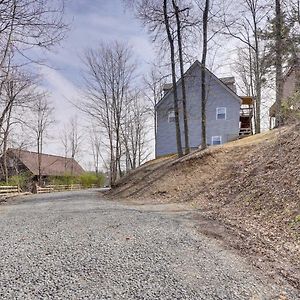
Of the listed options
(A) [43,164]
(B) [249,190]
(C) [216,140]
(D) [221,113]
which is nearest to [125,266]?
(B) [249,190]

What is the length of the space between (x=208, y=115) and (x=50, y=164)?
83.4 ft

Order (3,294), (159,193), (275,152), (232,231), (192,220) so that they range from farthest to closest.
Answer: (159,193) → (275,152) → (192,220) → (232,231) → (3,294)

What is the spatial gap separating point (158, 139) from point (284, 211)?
20.3 meters

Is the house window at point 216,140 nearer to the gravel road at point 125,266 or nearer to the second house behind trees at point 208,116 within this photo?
the second house behind trees at point 208,116

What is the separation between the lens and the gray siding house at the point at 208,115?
2420 centimetres

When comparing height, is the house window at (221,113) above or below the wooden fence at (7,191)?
above

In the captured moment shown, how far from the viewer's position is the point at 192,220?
653cm

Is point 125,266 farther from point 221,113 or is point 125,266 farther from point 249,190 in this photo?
point 221,113

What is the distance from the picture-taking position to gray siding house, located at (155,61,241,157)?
2420 centimetres

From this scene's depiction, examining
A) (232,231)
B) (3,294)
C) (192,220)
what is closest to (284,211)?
(232,231)

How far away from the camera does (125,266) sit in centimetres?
376

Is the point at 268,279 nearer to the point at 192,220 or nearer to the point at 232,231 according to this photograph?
the point at 232,231

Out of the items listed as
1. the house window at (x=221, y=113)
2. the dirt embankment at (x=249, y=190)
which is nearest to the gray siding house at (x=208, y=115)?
the house window at (x=221, y=113)

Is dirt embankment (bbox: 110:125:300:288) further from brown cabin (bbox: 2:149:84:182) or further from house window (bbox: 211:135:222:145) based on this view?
brown cabin (bbox: 2:149:84:182)
